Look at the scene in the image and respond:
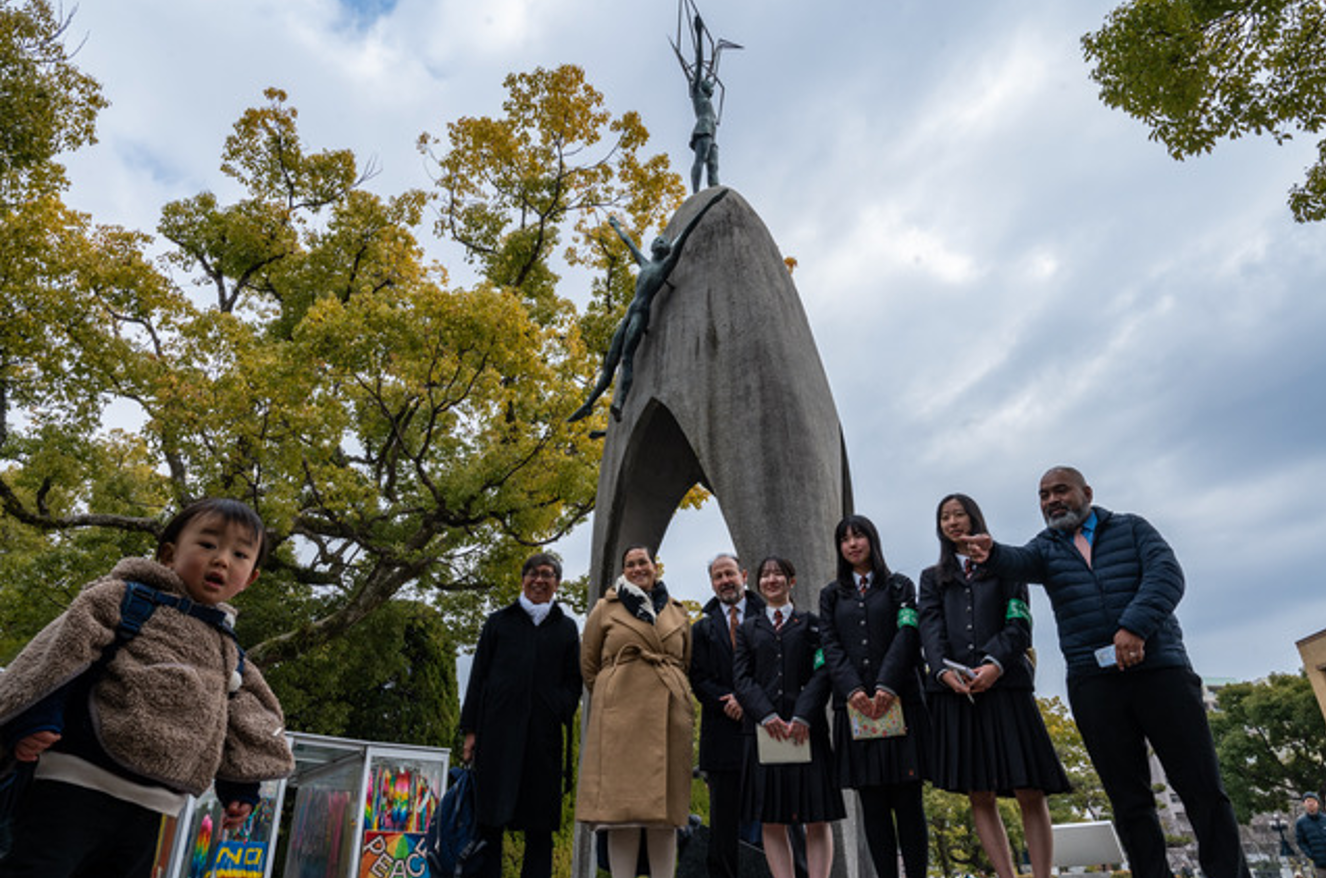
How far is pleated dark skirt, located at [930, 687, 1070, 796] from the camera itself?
317 centimetres

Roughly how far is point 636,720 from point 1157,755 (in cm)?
211

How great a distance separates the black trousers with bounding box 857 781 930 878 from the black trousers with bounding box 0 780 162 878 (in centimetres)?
258

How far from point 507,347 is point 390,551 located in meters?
3.23

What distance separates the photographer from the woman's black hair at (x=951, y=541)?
366 centimetres

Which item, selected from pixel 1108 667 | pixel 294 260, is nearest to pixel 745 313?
pixel 1108 667

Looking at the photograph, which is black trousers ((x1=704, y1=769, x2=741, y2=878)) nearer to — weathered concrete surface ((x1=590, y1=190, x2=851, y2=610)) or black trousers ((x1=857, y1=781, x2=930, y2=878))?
black trousers ((x1=857, y1=781, x2=930, y2=878))

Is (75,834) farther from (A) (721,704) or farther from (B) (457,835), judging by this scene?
(A) (721,704)

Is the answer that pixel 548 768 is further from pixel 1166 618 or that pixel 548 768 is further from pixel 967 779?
pixel 1166 618

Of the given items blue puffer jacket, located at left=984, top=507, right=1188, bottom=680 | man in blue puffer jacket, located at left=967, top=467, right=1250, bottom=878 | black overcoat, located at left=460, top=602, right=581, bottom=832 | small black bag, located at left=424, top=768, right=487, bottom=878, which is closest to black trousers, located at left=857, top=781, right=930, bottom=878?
man in blue puffer jacket, located at left=967, top=467, right=1250, bottom=878

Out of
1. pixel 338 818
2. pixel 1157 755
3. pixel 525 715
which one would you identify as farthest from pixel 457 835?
pixel 338 818

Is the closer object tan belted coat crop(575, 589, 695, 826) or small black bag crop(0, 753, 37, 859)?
small black bag crop(0, 753, 37, 859)

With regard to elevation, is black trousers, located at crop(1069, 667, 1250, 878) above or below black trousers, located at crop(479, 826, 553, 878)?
above

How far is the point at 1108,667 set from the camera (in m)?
3.17

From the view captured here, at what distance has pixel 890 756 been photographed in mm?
3475
